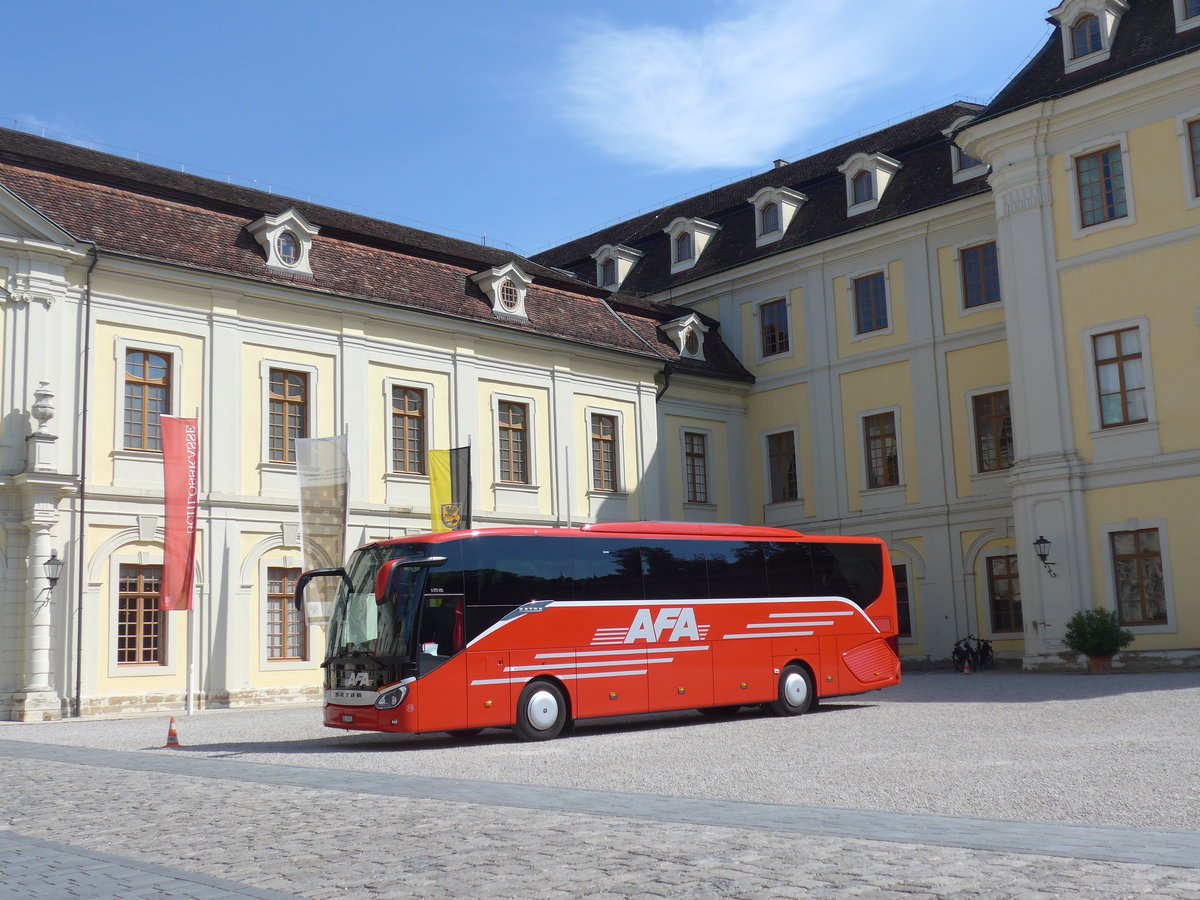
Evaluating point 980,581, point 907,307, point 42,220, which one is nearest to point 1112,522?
point 980,581

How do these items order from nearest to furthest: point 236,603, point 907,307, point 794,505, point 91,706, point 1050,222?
point 91,706 < point 236,603 < point 1050,222 < point 907,307 < point 794,505

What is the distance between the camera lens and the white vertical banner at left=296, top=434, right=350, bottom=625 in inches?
955

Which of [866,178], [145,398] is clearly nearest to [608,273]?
[866,178]

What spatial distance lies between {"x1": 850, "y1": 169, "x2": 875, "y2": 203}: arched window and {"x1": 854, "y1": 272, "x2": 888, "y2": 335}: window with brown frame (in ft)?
7.38

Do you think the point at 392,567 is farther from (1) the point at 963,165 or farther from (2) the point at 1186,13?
(1) the point at 963,165

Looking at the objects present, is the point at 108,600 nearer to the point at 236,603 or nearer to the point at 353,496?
the point at 236,603

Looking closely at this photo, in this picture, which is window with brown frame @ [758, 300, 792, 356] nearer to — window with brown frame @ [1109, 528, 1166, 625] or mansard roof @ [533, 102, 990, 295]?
mansard roof @ [533, 102, 990, 295]

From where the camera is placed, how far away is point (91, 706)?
23.0 metres

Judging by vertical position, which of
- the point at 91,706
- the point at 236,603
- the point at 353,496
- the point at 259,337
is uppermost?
the point at 259,337

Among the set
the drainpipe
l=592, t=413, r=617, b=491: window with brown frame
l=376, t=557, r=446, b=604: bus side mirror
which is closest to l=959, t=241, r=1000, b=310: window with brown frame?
l=592, t=413, r=617, b=491: window with brown frame

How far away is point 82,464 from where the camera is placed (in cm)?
2356

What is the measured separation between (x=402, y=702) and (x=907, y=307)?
21254 millimetres

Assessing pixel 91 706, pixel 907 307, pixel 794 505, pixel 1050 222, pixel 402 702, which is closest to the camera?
pixel 402 702

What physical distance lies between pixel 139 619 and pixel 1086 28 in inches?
924
